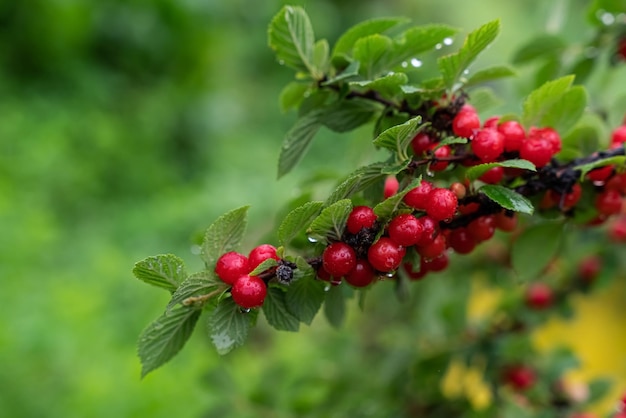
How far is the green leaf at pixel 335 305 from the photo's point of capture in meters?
0.70

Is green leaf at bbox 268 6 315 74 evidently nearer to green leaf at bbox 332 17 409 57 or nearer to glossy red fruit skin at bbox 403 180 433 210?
green leaf at bbox 332 17 409 57

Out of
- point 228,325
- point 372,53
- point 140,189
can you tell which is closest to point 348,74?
point 372,53

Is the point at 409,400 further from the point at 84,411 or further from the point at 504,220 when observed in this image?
the point at 84,411

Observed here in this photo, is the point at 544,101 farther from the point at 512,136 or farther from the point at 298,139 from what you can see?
the point at 298,139

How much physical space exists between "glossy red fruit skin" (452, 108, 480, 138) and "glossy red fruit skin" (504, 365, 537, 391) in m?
0.54

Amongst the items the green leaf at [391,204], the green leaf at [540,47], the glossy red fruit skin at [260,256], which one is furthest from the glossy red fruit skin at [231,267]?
the green leaf at [540,47]

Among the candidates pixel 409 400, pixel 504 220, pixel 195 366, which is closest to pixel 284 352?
pixel 195 366

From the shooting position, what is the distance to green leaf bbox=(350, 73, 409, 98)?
0.62 metres

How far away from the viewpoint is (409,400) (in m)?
1.12

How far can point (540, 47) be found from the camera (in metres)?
0.93

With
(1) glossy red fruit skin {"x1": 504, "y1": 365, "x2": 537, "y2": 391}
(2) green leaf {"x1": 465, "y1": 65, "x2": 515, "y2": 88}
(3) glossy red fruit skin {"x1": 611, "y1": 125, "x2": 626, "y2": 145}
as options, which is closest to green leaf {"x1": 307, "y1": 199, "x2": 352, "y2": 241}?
(2) green leaf {"x1": 465, "y1": 65, "x2": 515, "y2": 88}

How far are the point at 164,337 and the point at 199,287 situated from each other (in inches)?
2.4

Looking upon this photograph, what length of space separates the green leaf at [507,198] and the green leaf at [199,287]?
0.22 meters

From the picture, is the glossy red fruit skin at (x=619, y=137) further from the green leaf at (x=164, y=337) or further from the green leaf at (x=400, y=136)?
the green leaf at (x=164, y=337)
